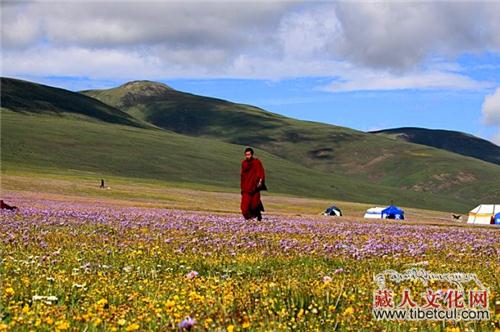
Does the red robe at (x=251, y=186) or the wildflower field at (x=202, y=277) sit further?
the red robe at (x=251, y=186)

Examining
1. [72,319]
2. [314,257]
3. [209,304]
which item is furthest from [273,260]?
[72,319]

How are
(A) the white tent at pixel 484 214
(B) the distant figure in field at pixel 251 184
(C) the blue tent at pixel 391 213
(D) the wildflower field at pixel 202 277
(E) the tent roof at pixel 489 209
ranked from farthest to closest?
(C) the blue tent at pixel 391 213 < (E) the tent roof at pixel 489 209 < (A) the white tent at pixel 484 214 < (B) the distant figure in field at pixel 251 184 < (D) the wildflower field at pixel 202 277

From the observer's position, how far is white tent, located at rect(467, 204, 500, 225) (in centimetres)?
8031

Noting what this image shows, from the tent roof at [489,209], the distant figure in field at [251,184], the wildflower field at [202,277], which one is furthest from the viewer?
the tent roof at [489,209]

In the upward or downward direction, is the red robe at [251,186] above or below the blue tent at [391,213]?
A: above

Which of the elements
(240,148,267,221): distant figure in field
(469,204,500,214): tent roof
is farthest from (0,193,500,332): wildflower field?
(469,204,500,214): tent roof

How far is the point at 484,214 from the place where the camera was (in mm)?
82562

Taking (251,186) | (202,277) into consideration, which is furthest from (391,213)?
(202,277)

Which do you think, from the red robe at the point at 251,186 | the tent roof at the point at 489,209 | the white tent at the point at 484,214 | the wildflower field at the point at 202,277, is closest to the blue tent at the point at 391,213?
the white tent at the point at 484,214

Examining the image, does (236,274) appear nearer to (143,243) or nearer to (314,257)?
(314,257)

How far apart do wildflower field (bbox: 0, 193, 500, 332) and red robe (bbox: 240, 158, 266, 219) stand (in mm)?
7270

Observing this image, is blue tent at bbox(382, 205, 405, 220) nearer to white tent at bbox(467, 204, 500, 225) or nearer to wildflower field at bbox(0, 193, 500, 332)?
white tent at bbox(467, 204, 500, 225)

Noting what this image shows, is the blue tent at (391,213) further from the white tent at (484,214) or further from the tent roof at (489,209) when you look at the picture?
the tent roof at (489,209)

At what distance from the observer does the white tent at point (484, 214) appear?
263 ft
